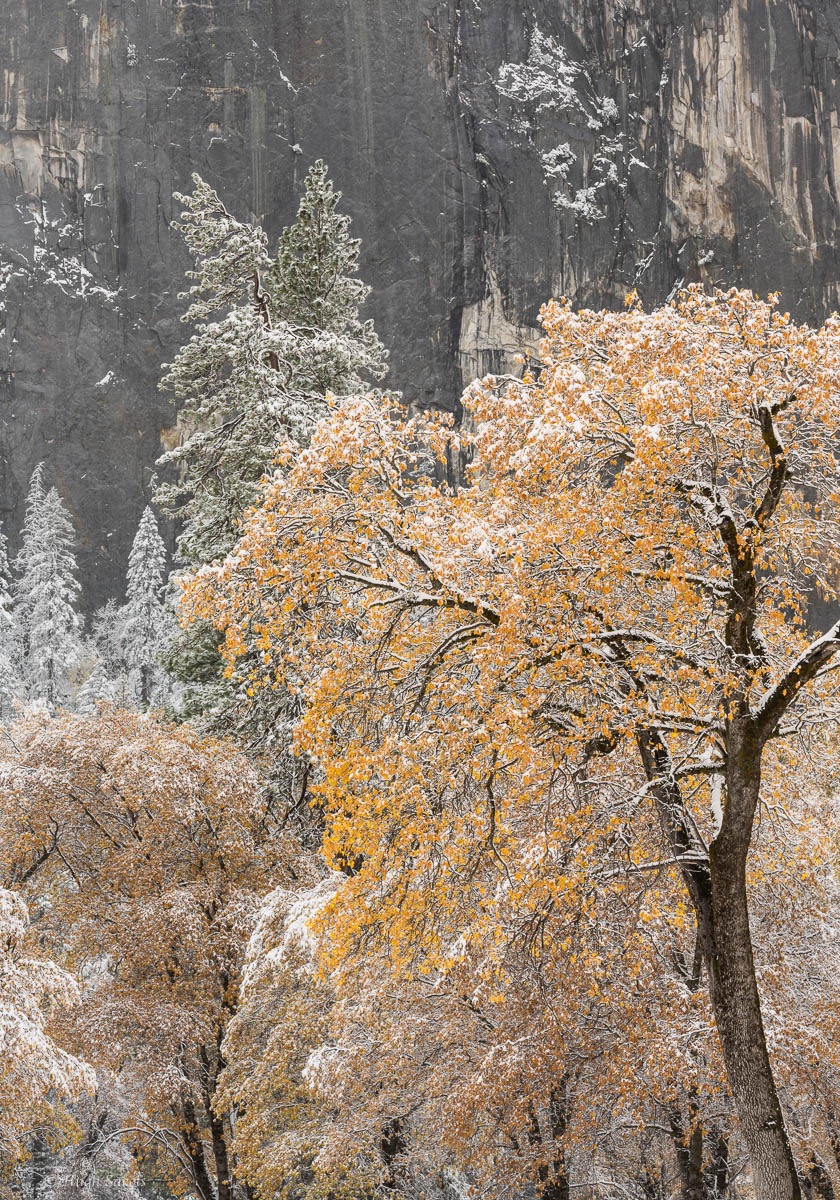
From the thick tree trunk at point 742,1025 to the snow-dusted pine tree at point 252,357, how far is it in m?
10.2

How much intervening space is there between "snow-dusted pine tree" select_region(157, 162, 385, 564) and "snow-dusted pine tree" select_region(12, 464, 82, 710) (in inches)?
1138

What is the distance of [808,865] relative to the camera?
11.3 m

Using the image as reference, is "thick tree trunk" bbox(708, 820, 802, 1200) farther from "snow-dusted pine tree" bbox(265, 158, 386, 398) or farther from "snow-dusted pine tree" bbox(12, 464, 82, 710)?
"snow-dusted pine tree" bbox(12, 464, 82, 710)

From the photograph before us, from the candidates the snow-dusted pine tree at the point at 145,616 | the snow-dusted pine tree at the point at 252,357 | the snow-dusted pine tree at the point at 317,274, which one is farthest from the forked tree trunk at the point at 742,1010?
the snow-dusted pine tree at the point at 145,616

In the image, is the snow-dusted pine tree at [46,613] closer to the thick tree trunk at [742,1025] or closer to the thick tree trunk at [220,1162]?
the thick tree trunk at [220,1162]

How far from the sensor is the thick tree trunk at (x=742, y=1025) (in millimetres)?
7848

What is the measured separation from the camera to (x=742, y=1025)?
8.00 metres

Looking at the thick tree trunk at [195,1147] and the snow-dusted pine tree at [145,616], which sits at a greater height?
the snow-dusted pine tree at [145,616]

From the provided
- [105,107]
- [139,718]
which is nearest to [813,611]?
[139,718]

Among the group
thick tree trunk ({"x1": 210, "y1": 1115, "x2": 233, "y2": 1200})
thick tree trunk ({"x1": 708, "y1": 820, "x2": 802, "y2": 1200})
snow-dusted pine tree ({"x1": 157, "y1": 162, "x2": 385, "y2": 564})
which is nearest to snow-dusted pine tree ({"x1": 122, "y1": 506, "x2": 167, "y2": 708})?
snow-dusted pine tree ({"x1": 157, "y1": 162, "x2": 385, "y2": 564})

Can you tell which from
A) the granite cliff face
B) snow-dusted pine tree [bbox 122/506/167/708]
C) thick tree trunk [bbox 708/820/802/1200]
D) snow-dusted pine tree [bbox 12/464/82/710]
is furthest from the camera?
the granite cliff face

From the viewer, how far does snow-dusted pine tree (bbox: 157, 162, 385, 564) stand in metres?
18.3

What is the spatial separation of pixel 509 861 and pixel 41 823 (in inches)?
415

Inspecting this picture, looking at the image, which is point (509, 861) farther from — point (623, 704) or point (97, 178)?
point (97, 178)
